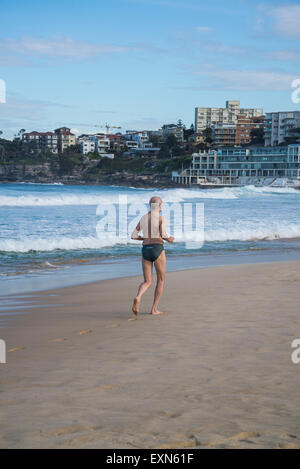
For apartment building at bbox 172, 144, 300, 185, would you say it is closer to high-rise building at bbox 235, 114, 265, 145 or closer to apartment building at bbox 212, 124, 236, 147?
apartment building at bbox 212, 124, 236, 147

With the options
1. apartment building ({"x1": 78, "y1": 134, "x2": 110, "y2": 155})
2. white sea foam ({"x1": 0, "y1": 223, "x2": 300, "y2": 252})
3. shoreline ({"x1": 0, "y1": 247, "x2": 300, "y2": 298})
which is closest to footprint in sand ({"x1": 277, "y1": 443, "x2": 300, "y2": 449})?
shoreline ({"x1": 0, "y1": 247, "x2": 300, "y2": 298})

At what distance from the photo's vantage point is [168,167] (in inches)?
6319

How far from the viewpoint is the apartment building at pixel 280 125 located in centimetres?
15762

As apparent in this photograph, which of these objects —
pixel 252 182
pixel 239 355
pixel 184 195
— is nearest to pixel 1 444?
pixel 239 355

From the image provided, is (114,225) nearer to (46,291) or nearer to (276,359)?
(46,291)

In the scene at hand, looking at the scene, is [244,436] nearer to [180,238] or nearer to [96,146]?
[180,238]

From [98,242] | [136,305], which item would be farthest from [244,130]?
[136,305]

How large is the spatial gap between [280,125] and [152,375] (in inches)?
6439

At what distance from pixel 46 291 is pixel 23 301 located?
3.13ft

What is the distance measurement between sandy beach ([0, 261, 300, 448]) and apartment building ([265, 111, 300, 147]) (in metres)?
155

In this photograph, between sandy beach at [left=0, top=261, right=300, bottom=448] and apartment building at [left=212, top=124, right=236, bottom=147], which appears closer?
sandy beach at [left=0, top=261, right=300, bottom=448]

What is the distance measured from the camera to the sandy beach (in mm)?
3297

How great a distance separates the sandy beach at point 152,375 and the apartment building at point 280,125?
155 metres

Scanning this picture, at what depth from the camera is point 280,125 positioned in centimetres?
15988
